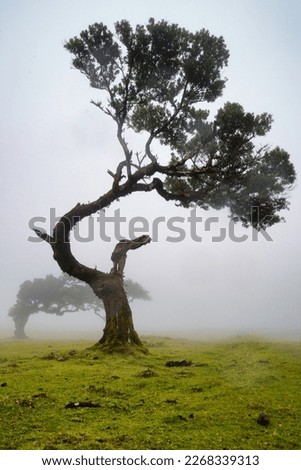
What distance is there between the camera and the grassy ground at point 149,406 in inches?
276

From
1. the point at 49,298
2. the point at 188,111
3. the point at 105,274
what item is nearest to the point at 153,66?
the point at 188,111

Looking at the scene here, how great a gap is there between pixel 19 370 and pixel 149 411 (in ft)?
24.3

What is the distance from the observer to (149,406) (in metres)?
9.34

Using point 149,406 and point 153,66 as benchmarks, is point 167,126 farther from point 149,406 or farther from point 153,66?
point 149,406

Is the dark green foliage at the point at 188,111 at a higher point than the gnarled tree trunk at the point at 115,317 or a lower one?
higher

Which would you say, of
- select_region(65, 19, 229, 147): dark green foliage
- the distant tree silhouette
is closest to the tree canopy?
select_region(65, 19, 229, 147): dark green foliage

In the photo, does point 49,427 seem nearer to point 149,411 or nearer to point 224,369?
point 149,411

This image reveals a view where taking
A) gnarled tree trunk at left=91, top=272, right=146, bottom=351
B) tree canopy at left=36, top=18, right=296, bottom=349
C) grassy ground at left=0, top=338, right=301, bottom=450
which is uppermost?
tree canopy at left=36, top=18, right=296, bottom=349

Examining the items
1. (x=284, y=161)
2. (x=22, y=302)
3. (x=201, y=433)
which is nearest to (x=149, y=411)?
(x=201, y=433)

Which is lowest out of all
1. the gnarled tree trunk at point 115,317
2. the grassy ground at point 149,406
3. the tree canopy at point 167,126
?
the grassy ground at point 149,406

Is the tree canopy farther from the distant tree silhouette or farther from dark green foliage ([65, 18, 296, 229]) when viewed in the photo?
the distant tree silhouette

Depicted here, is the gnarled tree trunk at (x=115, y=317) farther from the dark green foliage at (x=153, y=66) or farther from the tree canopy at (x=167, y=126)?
the dark green foliage at (x=153, y=66)

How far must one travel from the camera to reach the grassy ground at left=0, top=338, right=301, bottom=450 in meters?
7.00

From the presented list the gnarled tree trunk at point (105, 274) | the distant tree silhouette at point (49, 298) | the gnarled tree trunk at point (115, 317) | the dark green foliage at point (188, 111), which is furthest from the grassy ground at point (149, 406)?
the distant tree silhouette at point (49, 298)
